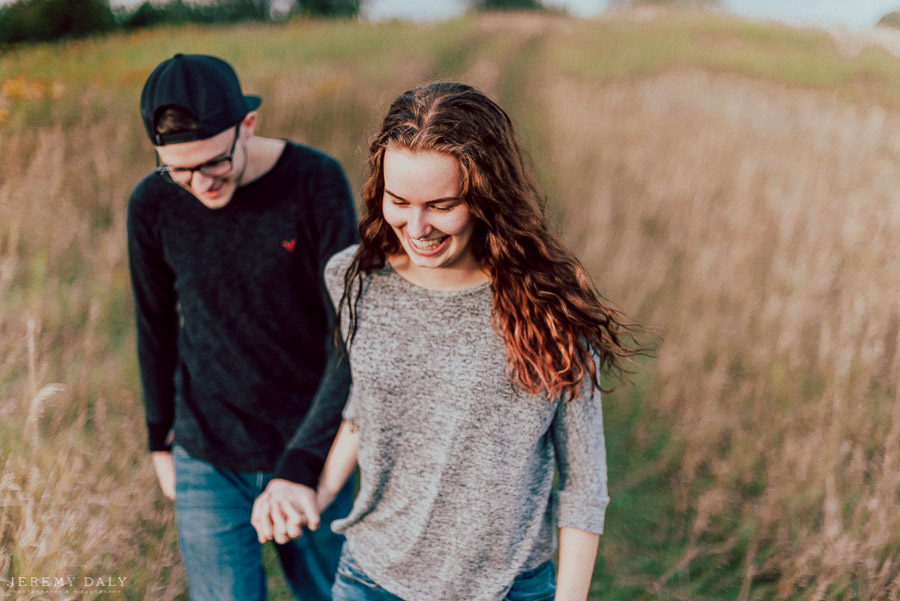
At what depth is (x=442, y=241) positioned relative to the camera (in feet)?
4.51

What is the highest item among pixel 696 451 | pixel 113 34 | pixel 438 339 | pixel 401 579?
pixel 113 34

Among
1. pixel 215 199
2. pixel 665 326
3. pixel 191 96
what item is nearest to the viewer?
pixel 191 96

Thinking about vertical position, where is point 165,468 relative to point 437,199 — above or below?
below

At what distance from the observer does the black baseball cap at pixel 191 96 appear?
1762mm

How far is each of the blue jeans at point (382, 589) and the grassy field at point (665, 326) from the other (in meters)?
1.03

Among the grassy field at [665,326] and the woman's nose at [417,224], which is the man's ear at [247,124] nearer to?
the grassy field at [665,326]

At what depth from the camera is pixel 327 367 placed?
5.99ft

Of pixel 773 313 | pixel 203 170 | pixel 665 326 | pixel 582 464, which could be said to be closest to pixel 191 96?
pixel 203 170

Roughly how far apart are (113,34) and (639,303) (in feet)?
19.2

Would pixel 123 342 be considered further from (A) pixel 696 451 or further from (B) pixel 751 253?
(B) pixel 751 253

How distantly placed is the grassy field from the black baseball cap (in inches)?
17.0

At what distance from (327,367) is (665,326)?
10.7 ft

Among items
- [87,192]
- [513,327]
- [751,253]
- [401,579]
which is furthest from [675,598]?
[87,192]

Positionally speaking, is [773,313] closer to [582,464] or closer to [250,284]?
[582,464]
